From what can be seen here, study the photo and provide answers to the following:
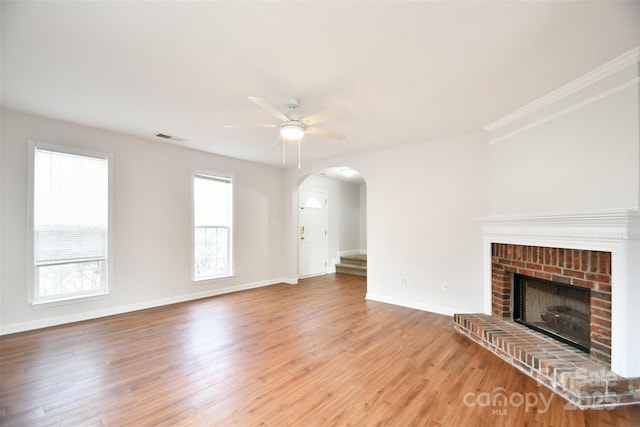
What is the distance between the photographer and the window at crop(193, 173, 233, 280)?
16.7 feet

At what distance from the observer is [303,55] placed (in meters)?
2.14

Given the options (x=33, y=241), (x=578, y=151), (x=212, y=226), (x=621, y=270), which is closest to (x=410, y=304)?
(x=621, y=270)

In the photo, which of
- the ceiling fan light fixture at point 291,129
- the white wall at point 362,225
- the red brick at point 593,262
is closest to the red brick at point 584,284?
the red brick at point 593,262

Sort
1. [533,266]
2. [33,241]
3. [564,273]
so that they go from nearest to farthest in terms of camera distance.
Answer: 1. [564,273]
2. [533,266]
3. [33,241]

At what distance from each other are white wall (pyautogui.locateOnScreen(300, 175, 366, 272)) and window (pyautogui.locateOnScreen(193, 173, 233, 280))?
224 cm

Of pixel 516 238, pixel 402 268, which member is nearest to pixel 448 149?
pixel 516 238

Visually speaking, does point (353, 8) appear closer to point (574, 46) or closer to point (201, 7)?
point (201, 7)

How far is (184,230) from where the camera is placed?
483 cm

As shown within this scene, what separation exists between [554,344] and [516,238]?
1.07 m

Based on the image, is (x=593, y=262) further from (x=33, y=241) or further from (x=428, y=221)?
(x=33, y=241)

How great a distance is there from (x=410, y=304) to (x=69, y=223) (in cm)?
501

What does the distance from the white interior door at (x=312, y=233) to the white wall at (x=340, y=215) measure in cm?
16

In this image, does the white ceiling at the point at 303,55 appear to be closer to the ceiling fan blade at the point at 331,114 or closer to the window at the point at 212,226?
the ceiling fan blade at the point at 331,114

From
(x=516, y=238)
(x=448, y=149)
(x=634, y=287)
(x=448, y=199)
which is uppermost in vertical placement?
(x=448, y=149)
